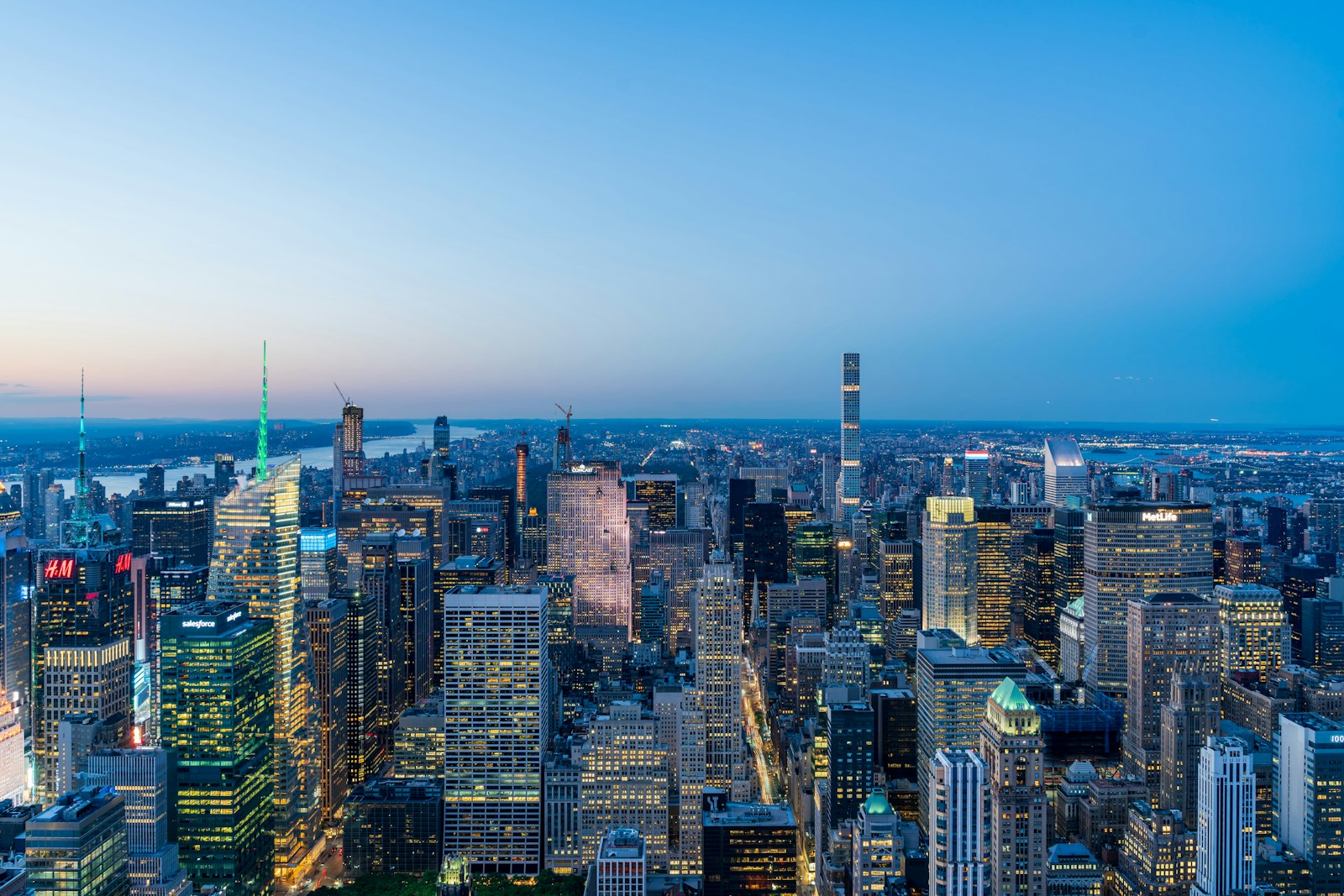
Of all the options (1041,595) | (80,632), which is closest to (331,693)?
(80,632)

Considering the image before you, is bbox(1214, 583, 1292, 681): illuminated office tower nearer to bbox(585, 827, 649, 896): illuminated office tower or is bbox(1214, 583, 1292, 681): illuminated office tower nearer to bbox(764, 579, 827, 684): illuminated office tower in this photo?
bbox(764, 579, 827, 684): illuminated office tower

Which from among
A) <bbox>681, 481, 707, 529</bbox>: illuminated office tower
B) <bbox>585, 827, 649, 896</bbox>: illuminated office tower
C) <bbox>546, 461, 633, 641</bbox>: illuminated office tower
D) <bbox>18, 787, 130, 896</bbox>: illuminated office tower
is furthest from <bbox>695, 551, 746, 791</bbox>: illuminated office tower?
<bbox>681, 481, 707, 529</bbox>: illuminated office tower

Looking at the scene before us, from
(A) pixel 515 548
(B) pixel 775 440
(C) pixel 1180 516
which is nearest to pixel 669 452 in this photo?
(B) pixel 775 440

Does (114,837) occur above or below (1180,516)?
below

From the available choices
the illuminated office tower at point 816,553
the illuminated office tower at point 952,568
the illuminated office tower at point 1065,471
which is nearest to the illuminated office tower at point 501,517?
the illuminated office tower at point 816,553

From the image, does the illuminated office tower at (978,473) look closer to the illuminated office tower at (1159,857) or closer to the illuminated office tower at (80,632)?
the illuminated office tower at (1159,857)

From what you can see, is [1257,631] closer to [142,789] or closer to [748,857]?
[748,857]

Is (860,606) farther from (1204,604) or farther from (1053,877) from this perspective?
(1053,877)
